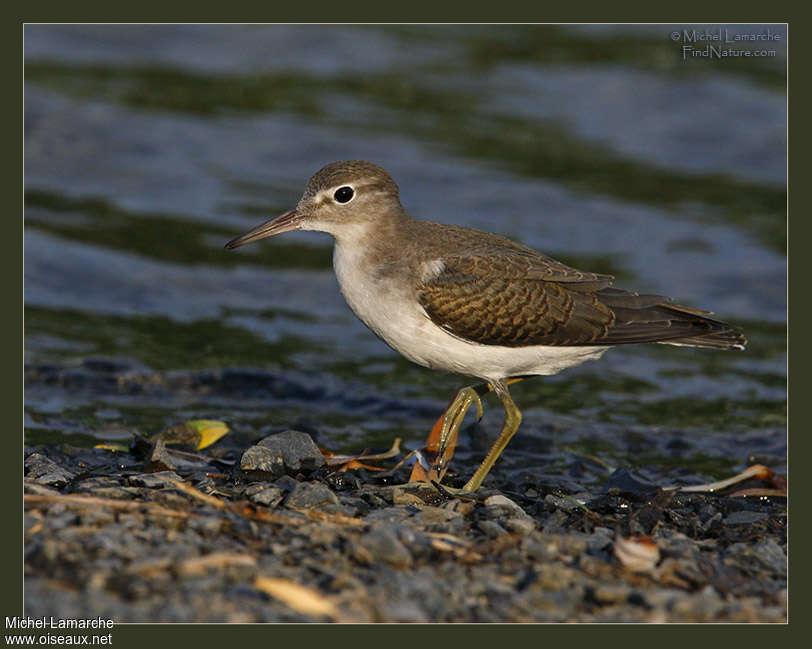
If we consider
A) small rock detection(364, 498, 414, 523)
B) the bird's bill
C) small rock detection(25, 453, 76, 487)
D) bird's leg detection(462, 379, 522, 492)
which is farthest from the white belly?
small rock detection(25, 453, 76, 487)

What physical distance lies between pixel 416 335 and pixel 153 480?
2.32m

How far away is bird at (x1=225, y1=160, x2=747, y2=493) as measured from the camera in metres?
8.35

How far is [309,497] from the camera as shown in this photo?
23.7 ft

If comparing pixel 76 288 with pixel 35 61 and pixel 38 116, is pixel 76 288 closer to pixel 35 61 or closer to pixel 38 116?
pixel 38 116

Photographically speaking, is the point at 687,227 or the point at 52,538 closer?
the point at 52,538

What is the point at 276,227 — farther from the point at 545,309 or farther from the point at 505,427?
the point at 505,427

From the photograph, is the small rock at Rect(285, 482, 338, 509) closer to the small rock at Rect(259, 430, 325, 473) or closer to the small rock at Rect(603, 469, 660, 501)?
the small rock at Rect(259, 430, 325, 473)

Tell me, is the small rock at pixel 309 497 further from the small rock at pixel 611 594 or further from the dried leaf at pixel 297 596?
the small rock at pixel 611 594

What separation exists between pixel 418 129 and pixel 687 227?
5.62 m

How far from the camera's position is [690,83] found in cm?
2044

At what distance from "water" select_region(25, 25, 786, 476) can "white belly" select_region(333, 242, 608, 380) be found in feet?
5.85

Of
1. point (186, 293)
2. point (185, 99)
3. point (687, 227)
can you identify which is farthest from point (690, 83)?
point (186, 293)

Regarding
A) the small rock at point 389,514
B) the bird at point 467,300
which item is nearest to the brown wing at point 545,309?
the bird at point 467,300

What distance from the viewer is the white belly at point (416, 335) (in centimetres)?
830
